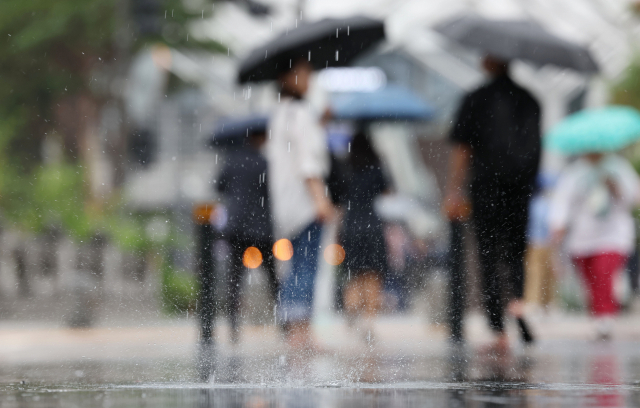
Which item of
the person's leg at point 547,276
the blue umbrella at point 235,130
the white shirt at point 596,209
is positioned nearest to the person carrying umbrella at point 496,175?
the white shirt at point 596,209

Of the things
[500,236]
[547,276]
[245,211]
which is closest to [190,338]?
[245,211]

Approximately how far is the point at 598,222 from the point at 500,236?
4.30 feet

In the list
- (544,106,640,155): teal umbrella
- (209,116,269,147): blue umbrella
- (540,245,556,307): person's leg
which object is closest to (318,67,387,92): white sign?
(540,245,556,307): person's leg

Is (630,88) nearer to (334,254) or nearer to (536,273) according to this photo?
(536,273)

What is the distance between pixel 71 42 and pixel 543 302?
7066 millimetres

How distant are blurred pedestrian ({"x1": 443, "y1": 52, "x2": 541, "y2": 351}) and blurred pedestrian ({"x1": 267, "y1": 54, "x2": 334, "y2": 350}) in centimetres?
81

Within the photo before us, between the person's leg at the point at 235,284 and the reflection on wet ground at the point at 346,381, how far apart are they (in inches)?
17.1

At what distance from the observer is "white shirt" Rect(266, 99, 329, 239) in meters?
5.62

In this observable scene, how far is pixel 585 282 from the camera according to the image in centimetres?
693

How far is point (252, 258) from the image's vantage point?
619 cm

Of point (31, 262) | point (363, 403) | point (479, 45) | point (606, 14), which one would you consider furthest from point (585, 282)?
point (606, 14)

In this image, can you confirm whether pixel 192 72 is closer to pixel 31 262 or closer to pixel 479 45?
pixel 31 262

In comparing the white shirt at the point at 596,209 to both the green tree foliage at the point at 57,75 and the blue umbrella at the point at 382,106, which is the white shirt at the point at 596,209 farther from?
the blue umbrella at the point at 382,106

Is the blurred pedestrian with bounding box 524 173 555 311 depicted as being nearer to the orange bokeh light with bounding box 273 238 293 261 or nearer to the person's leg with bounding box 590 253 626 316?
the person's leg with bounding box 590 253 626 316
